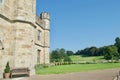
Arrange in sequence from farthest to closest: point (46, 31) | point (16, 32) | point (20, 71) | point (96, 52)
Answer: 1. point (96, 52)
2. point (46, 31)
3. point (16, 32)
4. point (20, 71)

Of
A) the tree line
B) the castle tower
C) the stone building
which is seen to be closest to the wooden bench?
the stone building

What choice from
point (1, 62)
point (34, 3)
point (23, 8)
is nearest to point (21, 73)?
point (1, 62)

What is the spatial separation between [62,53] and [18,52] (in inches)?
2293

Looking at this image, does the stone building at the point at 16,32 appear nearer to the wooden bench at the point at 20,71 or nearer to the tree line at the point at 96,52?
the wooden bench at the point at 20,71

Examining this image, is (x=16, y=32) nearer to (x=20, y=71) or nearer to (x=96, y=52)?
(x=20, y=71)

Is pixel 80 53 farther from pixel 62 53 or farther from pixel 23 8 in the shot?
pixel 23 8

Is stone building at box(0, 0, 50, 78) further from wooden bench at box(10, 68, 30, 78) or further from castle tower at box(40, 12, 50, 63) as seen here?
castle tower at box(40, 12, 50, 63)

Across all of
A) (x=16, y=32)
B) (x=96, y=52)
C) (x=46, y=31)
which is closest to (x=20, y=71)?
(x=16, y=32)

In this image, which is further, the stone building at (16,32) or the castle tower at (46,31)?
the castle tower at (46,31)

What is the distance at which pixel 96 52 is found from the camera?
108750 millimetres

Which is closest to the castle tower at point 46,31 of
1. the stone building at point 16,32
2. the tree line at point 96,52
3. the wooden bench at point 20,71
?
the stone building at point 16,32

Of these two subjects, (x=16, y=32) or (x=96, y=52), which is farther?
(x=96, y=52)

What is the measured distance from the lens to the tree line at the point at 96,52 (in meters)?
73.2

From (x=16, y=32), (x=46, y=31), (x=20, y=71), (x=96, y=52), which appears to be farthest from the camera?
(x=96, y=52)
